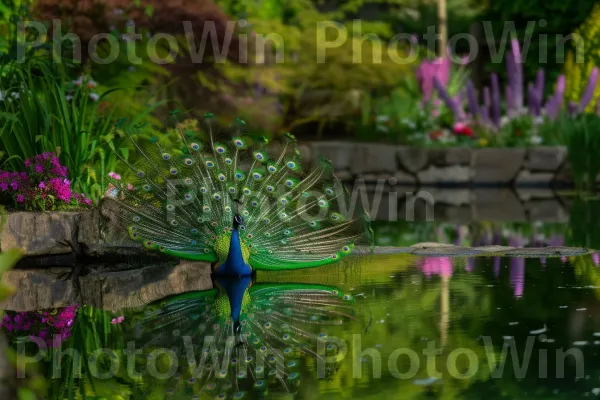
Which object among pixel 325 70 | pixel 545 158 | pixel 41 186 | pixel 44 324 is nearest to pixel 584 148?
pixel 545 158

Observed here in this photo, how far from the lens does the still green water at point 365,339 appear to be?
19.6 ft

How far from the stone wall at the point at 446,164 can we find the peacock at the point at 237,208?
11.9m

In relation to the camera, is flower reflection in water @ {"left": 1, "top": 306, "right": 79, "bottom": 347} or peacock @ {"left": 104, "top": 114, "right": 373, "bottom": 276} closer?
flower reflection in water @ {"left": 1, "top": 306, "right": 79, "bottom": 347}

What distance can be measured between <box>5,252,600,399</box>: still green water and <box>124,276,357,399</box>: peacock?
0.01 m

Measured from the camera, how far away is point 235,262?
9.84m

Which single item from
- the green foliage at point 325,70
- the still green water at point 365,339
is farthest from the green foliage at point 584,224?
the green foliage at point 325,70

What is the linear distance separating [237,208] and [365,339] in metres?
2.78

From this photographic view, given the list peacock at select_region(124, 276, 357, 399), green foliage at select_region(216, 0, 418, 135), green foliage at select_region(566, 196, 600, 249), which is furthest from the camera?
green foliage at select_region(216, 0, 418, 135)

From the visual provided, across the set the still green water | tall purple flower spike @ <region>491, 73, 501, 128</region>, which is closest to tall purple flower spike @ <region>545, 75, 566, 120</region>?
tall purple flower spike @ <region>491, 73, 501, 128</region>

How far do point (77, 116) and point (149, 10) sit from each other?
6352 millimetres

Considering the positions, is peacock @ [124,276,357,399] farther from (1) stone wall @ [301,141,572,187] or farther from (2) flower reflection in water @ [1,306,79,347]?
(1) stone wall @ [301,141,572,187]

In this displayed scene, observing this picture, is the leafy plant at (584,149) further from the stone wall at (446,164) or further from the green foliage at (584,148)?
the stone wall at (446,164)

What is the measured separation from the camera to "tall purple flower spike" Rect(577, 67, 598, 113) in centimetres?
2256

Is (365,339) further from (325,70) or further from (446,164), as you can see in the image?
(325,70)
